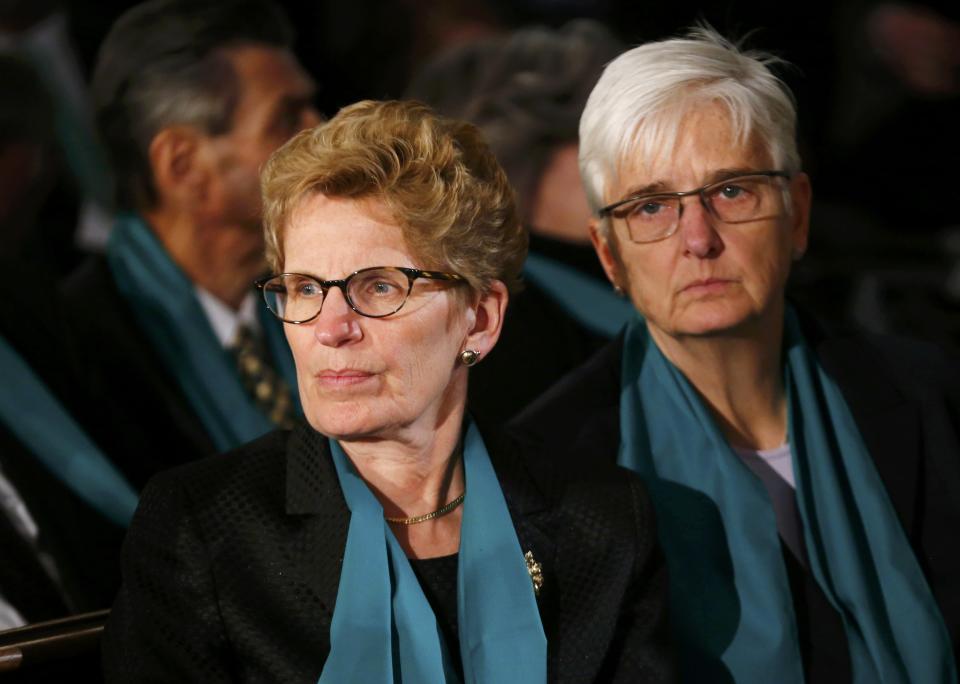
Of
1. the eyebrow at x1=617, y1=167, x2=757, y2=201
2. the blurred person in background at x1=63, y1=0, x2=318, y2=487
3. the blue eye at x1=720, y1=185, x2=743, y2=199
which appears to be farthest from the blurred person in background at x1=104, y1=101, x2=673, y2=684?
the blurred person in background at x1=63, y1=0, x2=318, y2=487

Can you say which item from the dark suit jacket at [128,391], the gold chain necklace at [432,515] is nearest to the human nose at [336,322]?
the gold chain necklace at [432,515]

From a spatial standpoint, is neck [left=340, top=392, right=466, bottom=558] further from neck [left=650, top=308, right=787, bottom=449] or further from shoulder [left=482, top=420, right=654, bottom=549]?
neck [left=650, top=308, right=787, bottom=449]

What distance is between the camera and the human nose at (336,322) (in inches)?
67.3

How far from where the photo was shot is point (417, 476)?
72.2 inches

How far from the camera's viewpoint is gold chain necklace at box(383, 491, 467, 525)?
6.02 feet

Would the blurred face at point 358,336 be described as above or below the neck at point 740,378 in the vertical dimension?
above

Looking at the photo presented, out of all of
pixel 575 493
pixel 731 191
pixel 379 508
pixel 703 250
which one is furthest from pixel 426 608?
pixel 731 191

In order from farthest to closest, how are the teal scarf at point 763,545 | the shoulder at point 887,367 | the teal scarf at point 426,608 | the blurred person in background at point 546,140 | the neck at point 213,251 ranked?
the blurred person in background at point 546,140 → the neck at point 213,251 → the shoulder at point 887,367 → the teal scarf at point 763,545 → the teal scarf at point 426,608

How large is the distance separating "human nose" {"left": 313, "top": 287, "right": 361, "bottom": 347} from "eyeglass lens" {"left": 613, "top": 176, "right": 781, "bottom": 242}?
2.02 ft

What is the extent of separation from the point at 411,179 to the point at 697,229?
Result: 565mm

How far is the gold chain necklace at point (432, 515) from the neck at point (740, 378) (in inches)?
21.1

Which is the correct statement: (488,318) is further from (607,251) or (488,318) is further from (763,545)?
(763,545)

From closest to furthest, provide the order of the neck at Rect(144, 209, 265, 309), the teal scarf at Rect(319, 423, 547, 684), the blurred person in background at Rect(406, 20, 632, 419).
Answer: the teal scarf at Rect(319, 423, 547, 684) < the neck at Rect(144, 209, 265, 309) < the blurred person in background at Rect(406, 20, 632, 419)

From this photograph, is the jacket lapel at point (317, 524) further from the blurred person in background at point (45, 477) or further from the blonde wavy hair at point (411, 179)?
the blurred person in background at point (45, 477)
